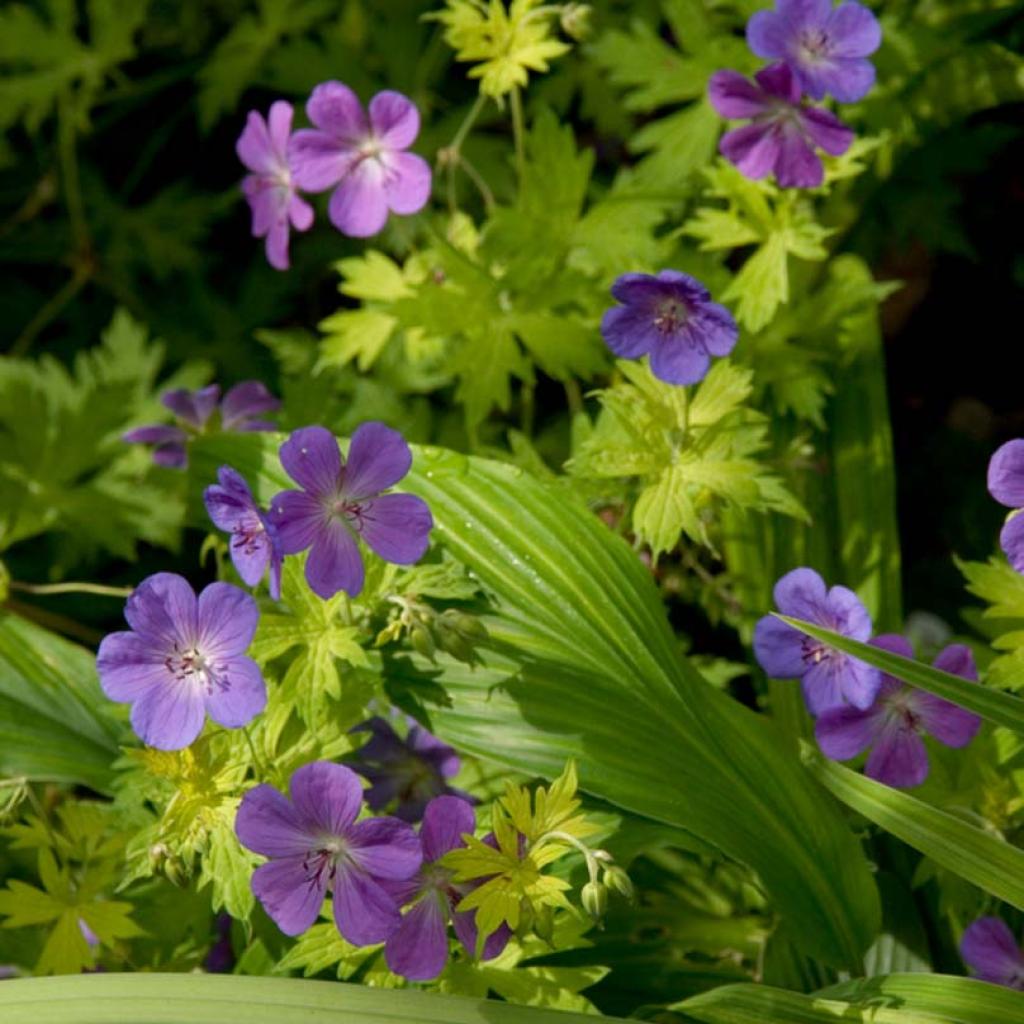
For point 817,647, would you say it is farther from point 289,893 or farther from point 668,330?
point 289,893

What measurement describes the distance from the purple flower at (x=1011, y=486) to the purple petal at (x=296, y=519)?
0.50 m

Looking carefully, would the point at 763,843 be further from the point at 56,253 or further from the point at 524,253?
the point at 56,253

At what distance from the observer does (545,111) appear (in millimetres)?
1477

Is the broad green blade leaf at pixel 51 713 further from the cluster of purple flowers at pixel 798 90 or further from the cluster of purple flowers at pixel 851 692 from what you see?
the cluster of purple flowers at pixel 798 90

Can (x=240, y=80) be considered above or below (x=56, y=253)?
above

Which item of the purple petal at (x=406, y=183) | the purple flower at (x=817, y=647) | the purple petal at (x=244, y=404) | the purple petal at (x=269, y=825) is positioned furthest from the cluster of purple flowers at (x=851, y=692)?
the purple petal at (x=244, y=404)

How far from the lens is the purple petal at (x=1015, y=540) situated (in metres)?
1.08

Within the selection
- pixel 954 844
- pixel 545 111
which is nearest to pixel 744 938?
pixel 954 844

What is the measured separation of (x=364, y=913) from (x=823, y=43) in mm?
890

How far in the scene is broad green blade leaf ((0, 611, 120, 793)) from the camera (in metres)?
1.28

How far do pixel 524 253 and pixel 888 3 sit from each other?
60cm

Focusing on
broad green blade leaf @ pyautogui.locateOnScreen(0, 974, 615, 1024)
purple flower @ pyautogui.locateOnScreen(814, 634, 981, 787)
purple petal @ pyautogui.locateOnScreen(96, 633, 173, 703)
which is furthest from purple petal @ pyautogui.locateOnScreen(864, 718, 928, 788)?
purple petal @ pyautogui.locateOnScreen(96, 633, 173, 703)

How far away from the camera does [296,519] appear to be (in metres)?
1.06

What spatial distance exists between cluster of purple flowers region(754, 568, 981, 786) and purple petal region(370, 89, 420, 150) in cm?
58
